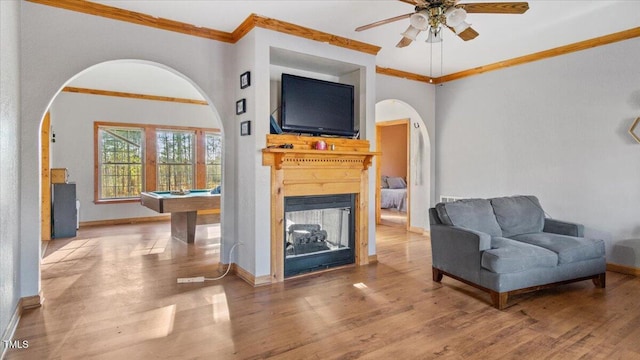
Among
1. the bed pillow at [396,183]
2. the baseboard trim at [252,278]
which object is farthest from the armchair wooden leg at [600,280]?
the bed pillow at [396,183]

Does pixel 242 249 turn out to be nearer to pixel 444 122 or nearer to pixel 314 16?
pixel 314 16

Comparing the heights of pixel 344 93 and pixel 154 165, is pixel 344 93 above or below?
above

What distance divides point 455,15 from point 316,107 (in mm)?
1855

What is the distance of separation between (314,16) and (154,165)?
5.51 m

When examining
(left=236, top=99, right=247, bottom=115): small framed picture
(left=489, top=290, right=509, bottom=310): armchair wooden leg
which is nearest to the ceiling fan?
(left=236, top=99, right=247, bottom=115): small framed picture

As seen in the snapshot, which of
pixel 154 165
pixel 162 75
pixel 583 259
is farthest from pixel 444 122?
pixel 154 165

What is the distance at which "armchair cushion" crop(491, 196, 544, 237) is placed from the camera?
369cm

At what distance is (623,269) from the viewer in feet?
12.8

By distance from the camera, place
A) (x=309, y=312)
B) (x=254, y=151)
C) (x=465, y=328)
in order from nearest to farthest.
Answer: (x=465, y=328) → (x=309, y=312) → (x=254, y=151)

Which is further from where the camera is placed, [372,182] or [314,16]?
[372,182]

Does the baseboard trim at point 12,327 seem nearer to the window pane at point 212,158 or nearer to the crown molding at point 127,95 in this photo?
the crown molding at point 127,95

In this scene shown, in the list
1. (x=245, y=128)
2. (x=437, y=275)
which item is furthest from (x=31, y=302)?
(x=437, y=275)

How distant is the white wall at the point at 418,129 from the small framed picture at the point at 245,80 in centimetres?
226

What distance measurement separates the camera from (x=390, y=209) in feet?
29.5
